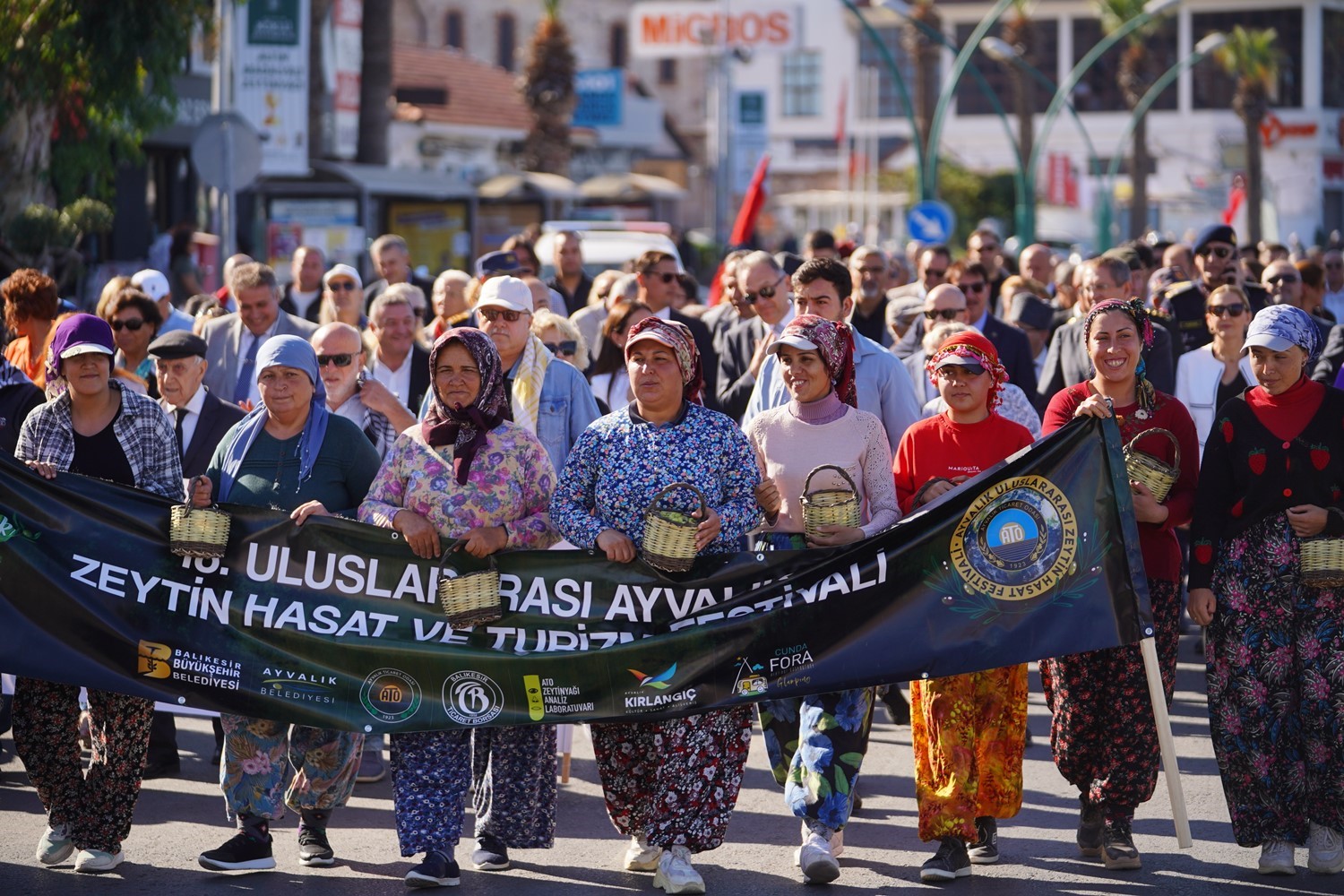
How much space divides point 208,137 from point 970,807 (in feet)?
34.0

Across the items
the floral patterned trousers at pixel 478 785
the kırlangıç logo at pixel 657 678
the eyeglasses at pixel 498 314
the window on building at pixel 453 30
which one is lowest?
the floral patterned trousers at pixel 478 785

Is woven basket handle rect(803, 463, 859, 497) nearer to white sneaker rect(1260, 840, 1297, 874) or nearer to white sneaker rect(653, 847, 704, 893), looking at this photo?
white sneaker rect(653, 847, 704, 893)

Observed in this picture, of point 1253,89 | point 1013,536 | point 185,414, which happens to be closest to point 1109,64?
point 1253,89

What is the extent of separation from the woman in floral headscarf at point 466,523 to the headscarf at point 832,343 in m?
1.08

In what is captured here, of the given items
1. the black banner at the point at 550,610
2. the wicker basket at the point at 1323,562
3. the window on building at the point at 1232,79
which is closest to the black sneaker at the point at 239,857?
the black banner at the point at 550,610

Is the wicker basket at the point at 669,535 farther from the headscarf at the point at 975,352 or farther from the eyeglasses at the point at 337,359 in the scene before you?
the eyeglasses at the point at 337,359

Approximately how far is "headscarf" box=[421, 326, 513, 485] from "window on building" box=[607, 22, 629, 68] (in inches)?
2848

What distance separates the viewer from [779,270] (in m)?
9.77

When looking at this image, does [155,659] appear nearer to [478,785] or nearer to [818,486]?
[478,785]

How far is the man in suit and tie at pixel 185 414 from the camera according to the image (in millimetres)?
8102

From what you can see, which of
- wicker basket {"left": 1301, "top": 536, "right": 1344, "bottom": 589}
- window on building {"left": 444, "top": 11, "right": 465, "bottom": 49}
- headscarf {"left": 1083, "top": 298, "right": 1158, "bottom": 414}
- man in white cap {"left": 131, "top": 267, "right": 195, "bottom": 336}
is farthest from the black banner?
window on building {"left": 444, "top": 11, "right": 465, "bottom": 49}

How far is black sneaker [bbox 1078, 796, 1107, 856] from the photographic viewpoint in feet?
22.2

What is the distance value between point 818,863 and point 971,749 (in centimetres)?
69

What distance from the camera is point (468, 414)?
6.52 metres
